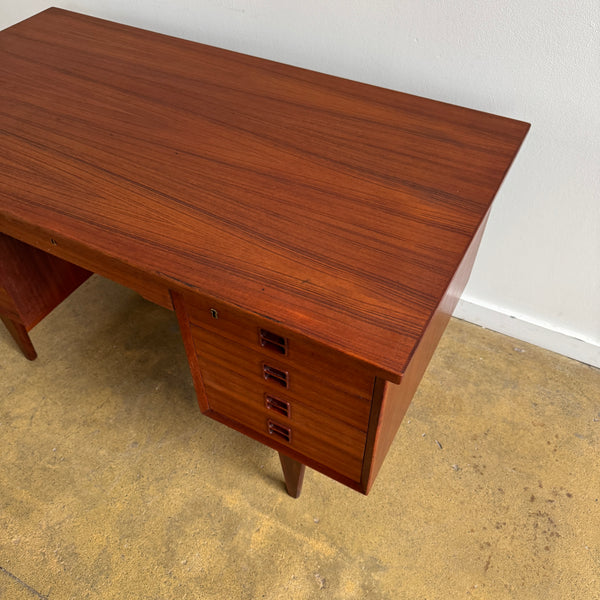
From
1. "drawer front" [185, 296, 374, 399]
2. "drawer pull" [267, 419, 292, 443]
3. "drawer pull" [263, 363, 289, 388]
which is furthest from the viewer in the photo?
"drawer pull" [267, 419, 292, 443]

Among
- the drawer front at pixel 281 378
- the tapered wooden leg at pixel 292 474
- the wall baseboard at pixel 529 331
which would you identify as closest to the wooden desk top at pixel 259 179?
the drawer front at pixel 281 378

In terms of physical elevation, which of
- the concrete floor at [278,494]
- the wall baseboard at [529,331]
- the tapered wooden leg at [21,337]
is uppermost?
the tapered wooden leg at [21,337]

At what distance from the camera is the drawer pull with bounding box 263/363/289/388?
864 mm

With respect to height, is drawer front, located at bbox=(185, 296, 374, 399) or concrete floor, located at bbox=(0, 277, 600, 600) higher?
drawer front, located at bbox=(185, 296, 374, 399)

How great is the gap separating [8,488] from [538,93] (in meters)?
1.38

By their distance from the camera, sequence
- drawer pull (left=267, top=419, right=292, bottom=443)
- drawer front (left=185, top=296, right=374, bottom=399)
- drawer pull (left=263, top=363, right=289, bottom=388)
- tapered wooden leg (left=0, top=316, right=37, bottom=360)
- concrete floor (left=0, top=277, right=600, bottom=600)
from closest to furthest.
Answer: drawer front (left=185, top=296, right=374, bottom=399) < drawer pull (left=263, top=363, right=289, bottom=388) < drawer pull (left=267, top=419, right=292, bottom=443) < concrete floor (left=0, top=277, right=600, bottom=600) < tapered wooden leg (left=0, top=316, right=37, bottom=360)

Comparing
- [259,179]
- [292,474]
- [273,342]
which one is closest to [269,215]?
[259,179]

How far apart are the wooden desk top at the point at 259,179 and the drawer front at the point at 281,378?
14 cm

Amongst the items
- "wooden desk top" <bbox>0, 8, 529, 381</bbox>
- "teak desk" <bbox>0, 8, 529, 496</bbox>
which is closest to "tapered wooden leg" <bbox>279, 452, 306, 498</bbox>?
"teak desk" <bbox>0, 8, 529, 496</bbox>

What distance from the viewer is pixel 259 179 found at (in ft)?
3.07

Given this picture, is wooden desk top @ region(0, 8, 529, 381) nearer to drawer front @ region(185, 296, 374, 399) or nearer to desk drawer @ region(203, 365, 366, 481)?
drawer front @ region(185, 296, 374, 399)

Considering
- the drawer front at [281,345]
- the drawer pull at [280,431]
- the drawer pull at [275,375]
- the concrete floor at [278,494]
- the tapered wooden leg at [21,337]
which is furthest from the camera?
the tapered wooden leg at [21,337]

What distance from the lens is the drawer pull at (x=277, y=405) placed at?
921 millimetres

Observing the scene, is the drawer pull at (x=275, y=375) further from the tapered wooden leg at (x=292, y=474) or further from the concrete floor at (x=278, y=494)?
the concrete floor at (x=278, y=494)
